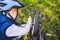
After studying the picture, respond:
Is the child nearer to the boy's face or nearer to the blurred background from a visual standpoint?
the boy's face

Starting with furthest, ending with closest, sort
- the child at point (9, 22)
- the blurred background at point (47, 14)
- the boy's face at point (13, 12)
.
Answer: the blurred background at point (47, 14), the boy's face at point (13, 12), the child at point (9, 22)

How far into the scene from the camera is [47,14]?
5605 mm

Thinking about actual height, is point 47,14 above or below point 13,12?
below

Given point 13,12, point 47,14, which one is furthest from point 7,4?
point 47,14

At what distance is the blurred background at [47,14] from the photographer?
216 inches

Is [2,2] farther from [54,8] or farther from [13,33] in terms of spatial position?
[54,8]

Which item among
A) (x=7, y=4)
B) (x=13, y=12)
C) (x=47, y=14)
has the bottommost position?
(x=47, y=14)

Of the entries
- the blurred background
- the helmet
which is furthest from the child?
the blurred background

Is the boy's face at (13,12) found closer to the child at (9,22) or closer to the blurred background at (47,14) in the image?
the child at (9,22)

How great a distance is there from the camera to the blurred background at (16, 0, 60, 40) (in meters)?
5.49

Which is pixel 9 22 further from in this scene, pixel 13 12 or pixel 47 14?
pixel 47 14

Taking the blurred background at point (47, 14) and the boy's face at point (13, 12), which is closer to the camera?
the boy's face at point (13, 12)

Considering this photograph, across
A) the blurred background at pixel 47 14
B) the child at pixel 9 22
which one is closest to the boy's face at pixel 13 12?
the child at pixel 9 22

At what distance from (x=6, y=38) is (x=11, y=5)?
491 millimetres
